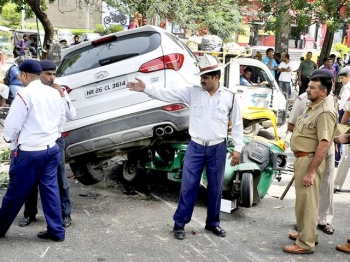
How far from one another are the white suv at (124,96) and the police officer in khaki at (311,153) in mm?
1670

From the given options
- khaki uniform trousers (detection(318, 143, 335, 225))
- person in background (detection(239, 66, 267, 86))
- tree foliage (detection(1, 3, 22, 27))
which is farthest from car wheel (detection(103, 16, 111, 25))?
khaki uniform trousers (detection(318, 143, 335, 225))

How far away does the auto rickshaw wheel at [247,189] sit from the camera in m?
6.23

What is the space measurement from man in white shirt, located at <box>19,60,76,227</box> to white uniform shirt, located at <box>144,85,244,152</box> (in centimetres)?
84

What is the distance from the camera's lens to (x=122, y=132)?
21.4 ft

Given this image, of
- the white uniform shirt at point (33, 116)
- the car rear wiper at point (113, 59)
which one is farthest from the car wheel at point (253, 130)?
the white uniform shirt at point (33, 116)

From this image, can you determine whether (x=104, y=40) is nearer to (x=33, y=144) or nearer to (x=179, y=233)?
(x=33, y=144)

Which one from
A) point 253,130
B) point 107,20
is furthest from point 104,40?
point 107,20

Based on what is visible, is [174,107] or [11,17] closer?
[174,107]

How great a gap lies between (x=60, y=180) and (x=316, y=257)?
269 centimetres

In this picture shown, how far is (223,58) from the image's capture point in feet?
42.3

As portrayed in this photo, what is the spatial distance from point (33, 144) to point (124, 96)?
1784mm

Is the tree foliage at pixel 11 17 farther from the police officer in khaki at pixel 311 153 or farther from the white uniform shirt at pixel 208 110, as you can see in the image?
the police officer in khaki at pixel 311 153

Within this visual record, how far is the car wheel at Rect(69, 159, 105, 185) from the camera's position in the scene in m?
7.23

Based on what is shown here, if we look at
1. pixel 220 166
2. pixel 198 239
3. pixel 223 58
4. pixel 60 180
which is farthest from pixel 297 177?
pixel 223 58
